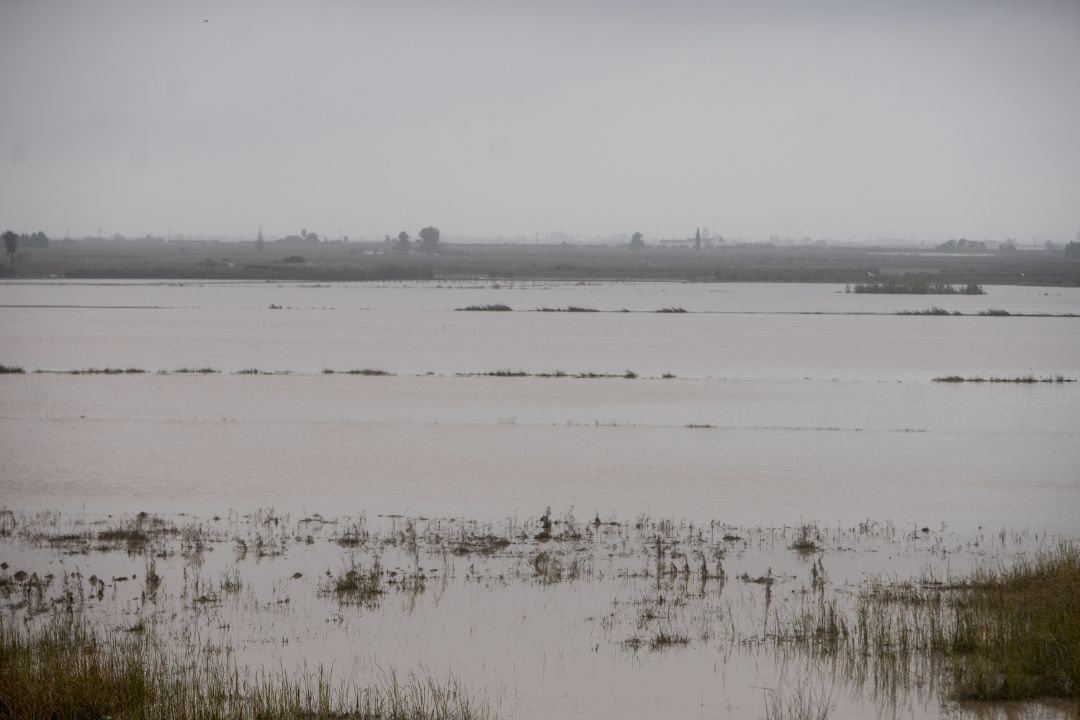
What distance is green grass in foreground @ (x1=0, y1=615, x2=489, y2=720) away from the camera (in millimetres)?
6262

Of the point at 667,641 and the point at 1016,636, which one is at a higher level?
the point at 1016,636

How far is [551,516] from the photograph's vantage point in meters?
12.1

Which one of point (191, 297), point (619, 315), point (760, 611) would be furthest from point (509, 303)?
point (760, 611)

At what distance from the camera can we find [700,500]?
13047mm

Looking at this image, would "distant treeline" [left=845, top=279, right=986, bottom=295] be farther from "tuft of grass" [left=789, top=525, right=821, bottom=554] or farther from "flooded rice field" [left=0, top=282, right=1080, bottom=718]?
"tuft of grass" [left=789, top=525, right=821, bottom=554]

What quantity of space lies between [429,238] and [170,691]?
486ft

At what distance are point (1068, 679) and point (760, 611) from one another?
241 cm

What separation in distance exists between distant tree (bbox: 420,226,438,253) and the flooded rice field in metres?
124

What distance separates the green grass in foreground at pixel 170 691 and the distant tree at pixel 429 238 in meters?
147

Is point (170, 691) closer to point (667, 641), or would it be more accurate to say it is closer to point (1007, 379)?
point (667, 641)

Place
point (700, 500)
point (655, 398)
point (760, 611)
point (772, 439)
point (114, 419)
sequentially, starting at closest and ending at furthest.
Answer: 1. point (760, 611)
2. point (700, 500)
3. point (772, 439)
4. point (114, 419)
5. point (655, 398)

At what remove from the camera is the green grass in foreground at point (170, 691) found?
20.5 feet

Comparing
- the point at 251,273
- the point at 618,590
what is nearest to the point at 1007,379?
the point at 618,590

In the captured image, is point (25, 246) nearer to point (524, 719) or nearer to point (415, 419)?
point (415, 419)
